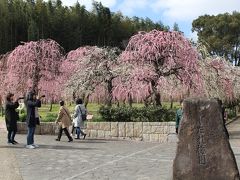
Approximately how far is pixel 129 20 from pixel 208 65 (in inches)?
2888

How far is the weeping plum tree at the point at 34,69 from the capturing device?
2859 centimetres

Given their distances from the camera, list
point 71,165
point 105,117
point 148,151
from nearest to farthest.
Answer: point 71,165
point 148,151
point 105,117

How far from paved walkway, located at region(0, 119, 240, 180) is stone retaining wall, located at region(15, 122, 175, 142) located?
1.03 metres

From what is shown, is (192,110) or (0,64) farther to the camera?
(0,64)

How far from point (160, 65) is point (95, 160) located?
1072 cm

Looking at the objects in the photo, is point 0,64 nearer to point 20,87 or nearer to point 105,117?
point 20,87

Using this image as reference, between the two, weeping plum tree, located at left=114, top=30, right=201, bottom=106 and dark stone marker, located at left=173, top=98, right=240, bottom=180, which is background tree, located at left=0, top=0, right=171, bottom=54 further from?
dark stone marker, located at left=173, top=98, right=240, bottom=180

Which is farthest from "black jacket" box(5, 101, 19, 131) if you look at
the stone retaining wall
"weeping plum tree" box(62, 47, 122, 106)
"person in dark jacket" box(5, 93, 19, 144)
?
"weeping plum tree" box(62, 47, 122, 106)

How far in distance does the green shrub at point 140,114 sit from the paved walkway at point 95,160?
239 centimetres

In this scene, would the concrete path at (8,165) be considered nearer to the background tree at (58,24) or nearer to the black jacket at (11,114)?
the black jacket at (11,114)

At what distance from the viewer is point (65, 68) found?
3094cm

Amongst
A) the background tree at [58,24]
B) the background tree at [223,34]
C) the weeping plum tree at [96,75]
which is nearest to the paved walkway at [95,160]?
the weeping plum tree at [96,75]

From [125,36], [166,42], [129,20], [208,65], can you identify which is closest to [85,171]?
[166,42]

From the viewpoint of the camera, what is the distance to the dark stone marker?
7.99 meters
